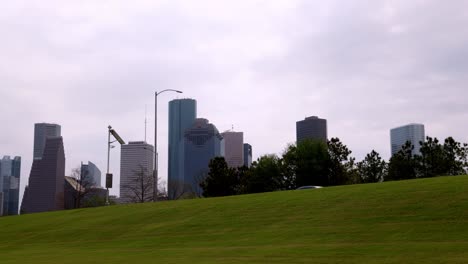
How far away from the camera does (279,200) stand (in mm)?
34750

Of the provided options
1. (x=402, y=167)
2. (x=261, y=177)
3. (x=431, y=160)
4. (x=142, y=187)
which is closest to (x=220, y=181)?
(x=261, y=177)

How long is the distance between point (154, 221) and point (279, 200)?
Answer: 7.69 metres

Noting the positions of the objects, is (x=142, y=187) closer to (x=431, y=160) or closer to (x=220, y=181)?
(x=220, y=181)

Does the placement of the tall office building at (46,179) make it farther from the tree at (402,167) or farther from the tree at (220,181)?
the tree at (402,167)

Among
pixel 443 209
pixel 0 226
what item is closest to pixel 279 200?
pixel 443 209

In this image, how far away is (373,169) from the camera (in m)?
82.6

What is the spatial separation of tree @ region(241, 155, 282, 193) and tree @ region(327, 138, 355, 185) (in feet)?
27.8

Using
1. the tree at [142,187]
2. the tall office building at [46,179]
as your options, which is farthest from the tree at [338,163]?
the tall office building at [46,179]

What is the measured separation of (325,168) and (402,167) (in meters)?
11.8

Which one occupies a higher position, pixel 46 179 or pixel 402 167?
pixel 46 179

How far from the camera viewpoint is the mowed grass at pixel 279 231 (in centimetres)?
1920

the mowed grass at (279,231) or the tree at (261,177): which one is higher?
the tree at (261,177)

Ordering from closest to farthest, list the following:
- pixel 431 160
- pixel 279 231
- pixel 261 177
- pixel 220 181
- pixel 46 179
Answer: pixel 279 231
pixel 431 160
pixel 220 181
pixel 261 177
pixel 46 179

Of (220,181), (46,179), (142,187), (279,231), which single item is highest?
(46,179)
